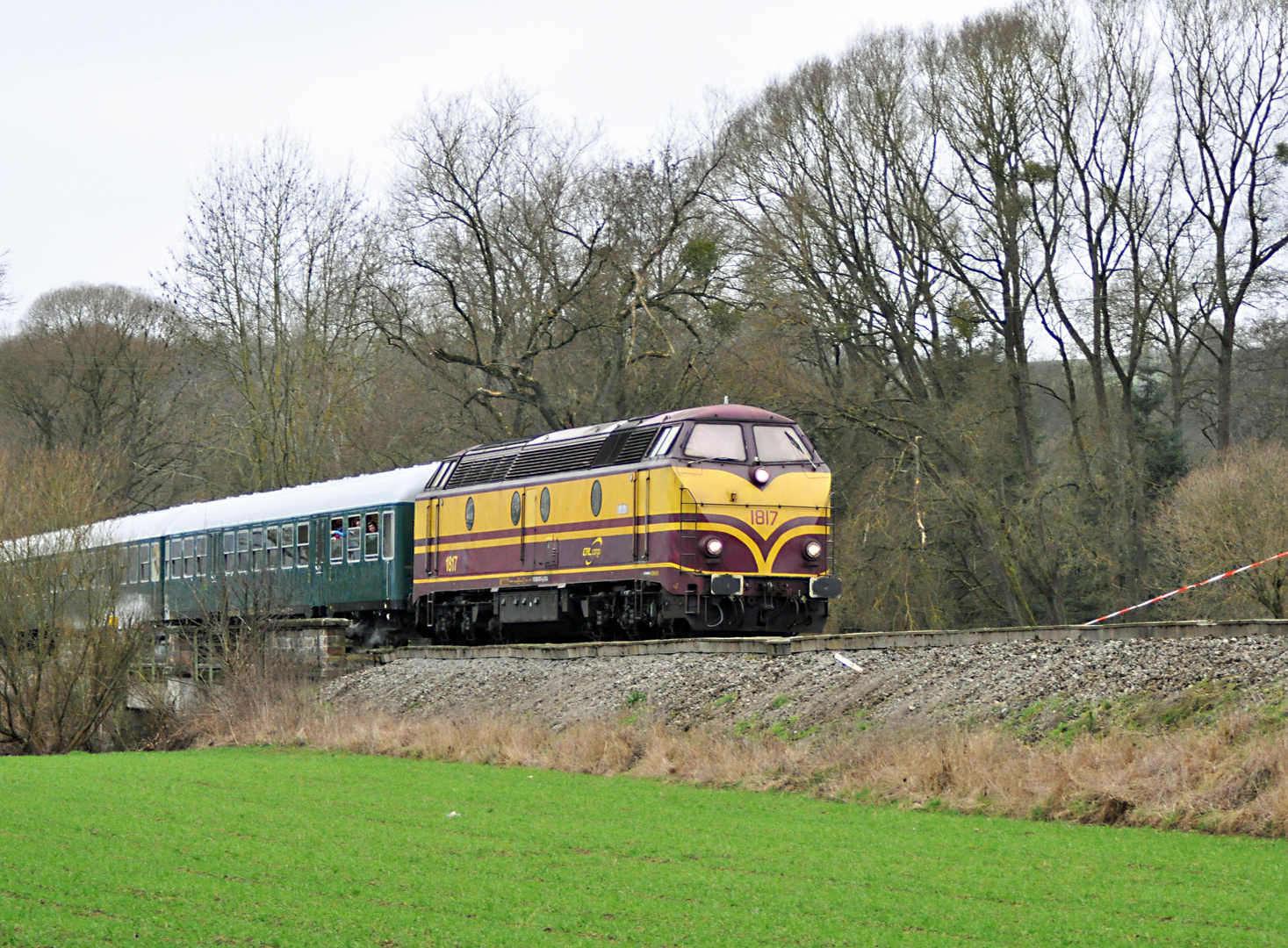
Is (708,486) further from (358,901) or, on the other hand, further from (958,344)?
(958,344)

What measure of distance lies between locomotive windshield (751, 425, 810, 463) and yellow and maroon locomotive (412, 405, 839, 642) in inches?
1.0

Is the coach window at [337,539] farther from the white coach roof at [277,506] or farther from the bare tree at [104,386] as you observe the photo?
the bare tree at [104,386]

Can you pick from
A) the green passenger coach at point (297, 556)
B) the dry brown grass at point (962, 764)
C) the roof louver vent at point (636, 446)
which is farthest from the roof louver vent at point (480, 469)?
the dry brown grass at point (962, 764)

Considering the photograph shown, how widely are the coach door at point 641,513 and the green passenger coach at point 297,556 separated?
7.95 m

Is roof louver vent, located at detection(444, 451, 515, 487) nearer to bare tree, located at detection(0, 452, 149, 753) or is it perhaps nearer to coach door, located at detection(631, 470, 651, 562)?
coach door, located at detection(631, 470, 651, 562)

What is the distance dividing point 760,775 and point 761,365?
85.5ft

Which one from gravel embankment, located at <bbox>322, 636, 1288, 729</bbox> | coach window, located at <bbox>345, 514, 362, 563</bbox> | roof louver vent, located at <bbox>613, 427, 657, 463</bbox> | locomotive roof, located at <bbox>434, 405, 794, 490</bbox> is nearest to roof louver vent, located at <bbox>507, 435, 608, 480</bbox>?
locomotive roof, located at <bbox>434, 405, 794, 490</bbox>

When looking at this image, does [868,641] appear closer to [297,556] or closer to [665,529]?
[665,529]

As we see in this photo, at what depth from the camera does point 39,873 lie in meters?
11.1

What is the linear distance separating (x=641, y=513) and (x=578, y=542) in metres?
1.80

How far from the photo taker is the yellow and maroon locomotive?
24.0 meters

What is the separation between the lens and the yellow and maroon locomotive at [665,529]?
2402cm

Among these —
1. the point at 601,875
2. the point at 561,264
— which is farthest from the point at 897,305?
the point at 601,875

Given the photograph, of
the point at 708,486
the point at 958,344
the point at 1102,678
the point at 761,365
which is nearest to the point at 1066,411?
the point at 958,344
